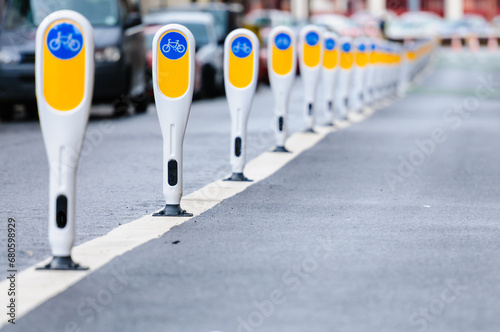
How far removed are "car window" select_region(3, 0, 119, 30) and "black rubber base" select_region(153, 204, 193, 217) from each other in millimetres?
10480

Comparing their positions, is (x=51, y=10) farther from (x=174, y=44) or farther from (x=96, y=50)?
(x=174, y=44)

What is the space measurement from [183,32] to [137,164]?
3.99 metres

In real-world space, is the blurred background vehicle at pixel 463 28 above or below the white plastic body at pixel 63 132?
A: below

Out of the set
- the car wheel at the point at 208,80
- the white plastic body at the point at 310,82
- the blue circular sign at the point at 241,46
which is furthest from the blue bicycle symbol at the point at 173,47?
the car wheel at the point at 208,80

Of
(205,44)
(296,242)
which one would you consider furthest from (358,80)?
(296,242)

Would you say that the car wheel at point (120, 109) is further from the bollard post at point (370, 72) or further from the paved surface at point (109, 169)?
the bollard post at point (370, 72)

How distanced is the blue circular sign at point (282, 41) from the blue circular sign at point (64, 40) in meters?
7.36

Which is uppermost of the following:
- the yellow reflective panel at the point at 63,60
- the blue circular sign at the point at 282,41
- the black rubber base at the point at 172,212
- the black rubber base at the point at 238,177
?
the yellow reflective panel at the point at 63,60

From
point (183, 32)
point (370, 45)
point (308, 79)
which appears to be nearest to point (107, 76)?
point (308, 79)

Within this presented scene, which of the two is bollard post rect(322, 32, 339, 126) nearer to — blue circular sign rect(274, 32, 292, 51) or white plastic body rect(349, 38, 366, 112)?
white plastic body rect(349, 38, 366, 112)

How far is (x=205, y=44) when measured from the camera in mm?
25203

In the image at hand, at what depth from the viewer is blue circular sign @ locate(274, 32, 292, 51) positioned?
1332 centimetres

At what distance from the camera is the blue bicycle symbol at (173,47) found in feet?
26.6

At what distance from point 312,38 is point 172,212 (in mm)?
7956
